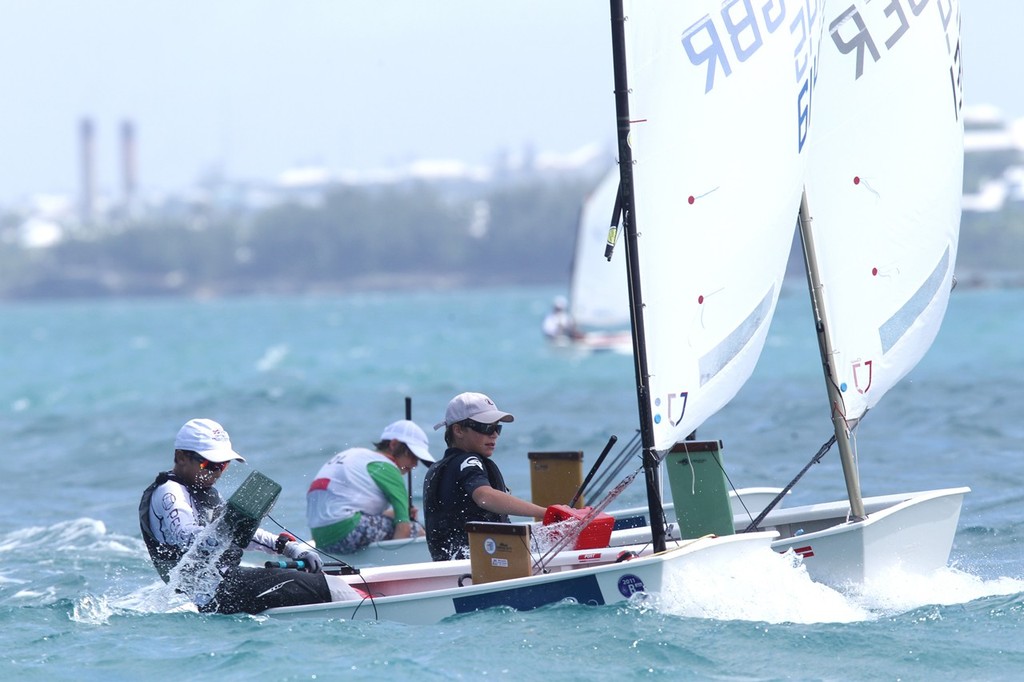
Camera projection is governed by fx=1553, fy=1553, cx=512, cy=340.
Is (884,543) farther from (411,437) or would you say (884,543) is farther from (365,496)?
(365,496)

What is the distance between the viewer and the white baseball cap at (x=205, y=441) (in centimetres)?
679

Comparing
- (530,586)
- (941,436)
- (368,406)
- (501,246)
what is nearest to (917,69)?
(530,586)

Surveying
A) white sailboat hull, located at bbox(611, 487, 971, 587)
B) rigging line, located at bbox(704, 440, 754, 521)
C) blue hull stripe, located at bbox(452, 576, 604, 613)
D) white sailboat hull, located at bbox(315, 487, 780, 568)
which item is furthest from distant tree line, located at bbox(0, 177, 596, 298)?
blue hull stripe, located at bbox(452, 576, 604, 613)

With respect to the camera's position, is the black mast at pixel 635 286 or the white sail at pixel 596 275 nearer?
the black mast at pixel 635 286

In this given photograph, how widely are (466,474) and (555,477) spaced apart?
162 centimetres

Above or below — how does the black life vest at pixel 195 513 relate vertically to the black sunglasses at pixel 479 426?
below

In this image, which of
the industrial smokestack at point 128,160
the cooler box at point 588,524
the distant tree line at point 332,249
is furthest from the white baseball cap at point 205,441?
the industrial smokestack at point 128,160

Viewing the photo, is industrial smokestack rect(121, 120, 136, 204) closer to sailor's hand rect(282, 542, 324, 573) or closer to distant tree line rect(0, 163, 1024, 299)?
distant tree line rect(0, 163, 1024, 299)

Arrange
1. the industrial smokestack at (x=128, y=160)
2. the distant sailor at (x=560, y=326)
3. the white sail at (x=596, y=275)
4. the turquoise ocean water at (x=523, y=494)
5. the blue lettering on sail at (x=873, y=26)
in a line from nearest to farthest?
1. the turquoise ocean water at (x=523, y=494)
2. the blue lettering on sail at (x=873, y=26)
3. the white sail at (x=596, y=275)
4. the distant sailor at (x=560, y=326)
5. the industrial smokestack at (x=128, y=160)

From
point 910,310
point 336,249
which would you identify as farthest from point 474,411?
point 336,249

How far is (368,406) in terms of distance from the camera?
67.3ft

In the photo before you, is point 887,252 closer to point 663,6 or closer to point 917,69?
point 917,69

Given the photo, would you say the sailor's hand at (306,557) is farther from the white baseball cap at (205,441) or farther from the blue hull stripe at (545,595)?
the blue hull stripe at (545,595)

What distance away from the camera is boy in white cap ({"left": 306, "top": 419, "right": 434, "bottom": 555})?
343 inches
